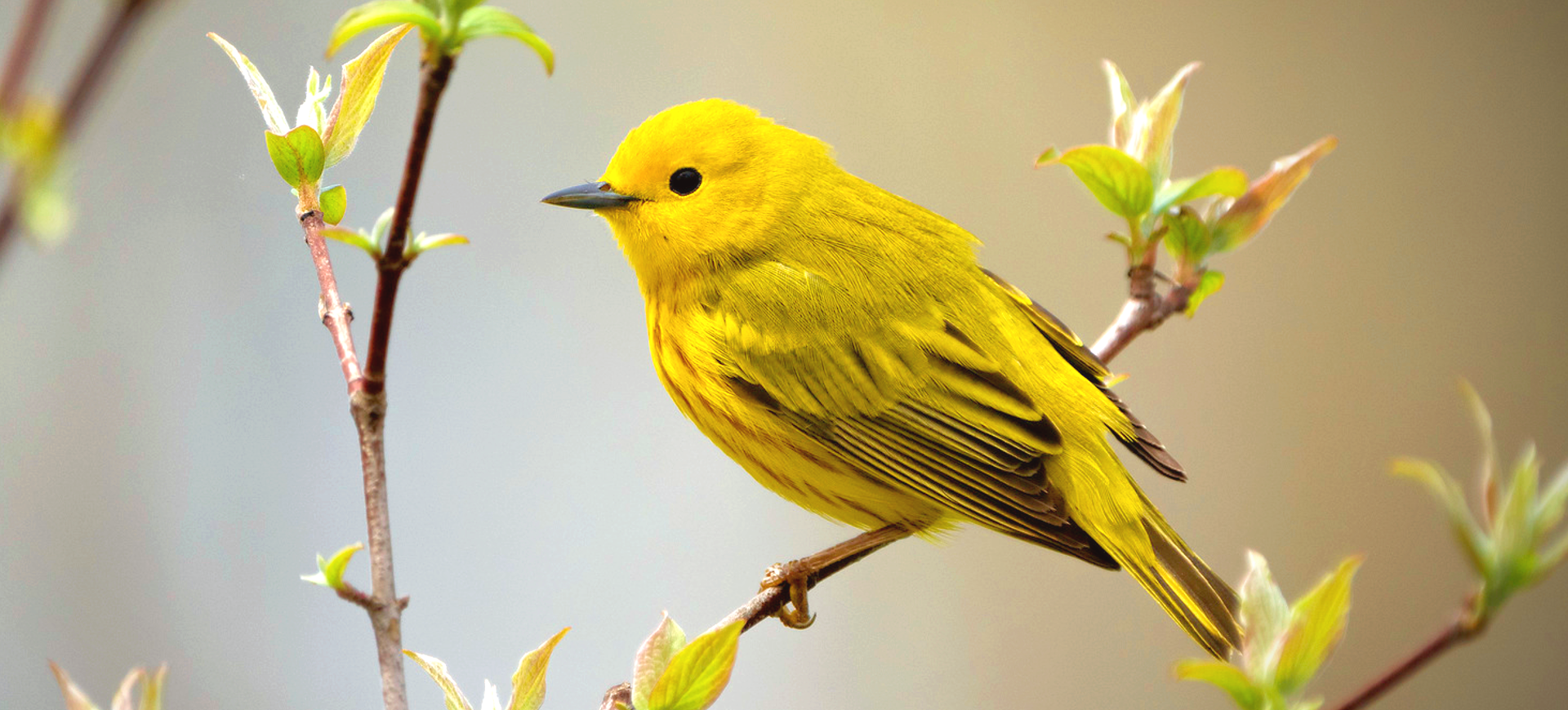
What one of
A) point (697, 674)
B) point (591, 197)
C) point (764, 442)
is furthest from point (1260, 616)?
point (591, 197)

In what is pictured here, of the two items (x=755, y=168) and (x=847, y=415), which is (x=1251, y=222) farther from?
(x=755, y=168)

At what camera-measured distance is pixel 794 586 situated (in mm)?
1267

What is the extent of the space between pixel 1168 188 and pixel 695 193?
560mm

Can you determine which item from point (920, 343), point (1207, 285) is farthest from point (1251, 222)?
point (920, 343)

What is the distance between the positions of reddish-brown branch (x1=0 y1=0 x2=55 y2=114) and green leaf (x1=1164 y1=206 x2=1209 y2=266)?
2.82ft

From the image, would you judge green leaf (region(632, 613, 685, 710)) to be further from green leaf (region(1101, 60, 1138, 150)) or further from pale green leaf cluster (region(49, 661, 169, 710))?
green leaf (region(1101, 60, 1138, 150))

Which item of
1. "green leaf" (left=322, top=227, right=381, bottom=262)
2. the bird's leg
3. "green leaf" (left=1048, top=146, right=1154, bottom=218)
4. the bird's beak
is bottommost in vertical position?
the bird's leg

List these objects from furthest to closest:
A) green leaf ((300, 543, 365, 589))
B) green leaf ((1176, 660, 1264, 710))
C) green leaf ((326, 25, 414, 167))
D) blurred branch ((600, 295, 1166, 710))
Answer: blurred branch ((600, 295, 1166, 710)), green leaf ((326, 25, 414, 167)), green leaf ((300, 543, 365, 589)), green leaf ((1176, 660, 1264, 710))

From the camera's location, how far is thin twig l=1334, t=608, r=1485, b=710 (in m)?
0.36

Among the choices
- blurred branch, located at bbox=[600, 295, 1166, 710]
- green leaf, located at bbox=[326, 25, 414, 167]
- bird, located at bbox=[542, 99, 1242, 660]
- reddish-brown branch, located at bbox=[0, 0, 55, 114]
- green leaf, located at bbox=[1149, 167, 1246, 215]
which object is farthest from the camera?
bird, located at bbox=[542, 99, 1242, 660]

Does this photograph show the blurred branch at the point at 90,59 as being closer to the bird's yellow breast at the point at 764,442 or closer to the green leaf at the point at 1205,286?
the green leaf at the point at 1205,286

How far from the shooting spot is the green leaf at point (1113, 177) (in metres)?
0.86

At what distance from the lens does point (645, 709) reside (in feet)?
2.03

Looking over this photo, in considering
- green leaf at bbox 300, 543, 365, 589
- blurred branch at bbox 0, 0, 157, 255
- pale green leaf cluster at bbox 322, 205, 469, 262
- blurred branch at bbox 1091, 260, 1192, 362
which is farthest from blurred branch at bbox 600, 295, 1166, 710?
blurred branch at bbox 0, 0, 157, 255
